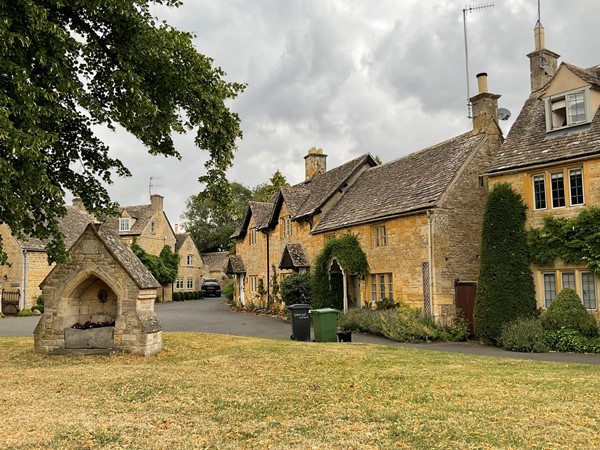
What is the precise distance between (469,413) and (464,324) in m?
13.3

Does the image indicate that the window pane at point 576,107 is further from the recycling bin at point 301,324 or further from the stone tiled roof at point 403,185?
the recycling bin at point 301,324

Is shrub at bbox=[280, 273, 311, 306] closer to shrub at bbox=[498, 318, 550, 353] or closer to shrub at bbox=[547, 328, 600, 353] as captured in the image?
shrub at bbox=[498, 318, 550, 353]

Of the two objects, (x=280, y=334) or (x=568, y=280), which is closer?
(x=568, y=280)

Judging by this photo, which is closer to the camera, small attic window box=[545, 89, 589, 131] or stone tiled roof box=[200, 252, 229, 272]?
small attic window box=[545, 89, 589, 131]

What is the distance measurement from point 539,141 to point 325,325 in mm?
10951

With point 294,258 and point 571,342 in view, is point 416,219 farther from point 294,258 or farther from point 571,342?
point 294,258

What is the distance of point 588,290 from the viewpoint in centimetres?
1725

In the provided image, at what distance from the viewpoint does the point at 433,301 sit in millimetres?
20109

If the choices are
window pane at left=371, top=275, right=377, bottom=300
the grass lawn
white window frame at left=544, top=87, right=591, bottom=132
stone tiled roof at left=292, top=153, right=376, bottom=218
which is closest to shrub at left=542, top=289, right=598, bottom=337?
the grass lawn

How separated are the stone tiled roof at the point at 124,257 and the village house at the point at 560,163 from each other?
13588 millimetres

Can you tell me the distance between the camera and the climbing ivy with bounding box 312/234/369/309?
24188mm

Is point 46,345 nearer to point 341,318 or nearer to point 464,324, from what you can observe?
point 341,318

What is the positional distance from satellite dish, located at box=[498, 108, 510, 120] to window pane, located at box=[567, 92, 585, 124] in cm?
516

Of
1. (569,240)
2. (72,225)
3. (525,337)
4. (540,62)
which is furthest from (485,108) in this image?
(72,225)
